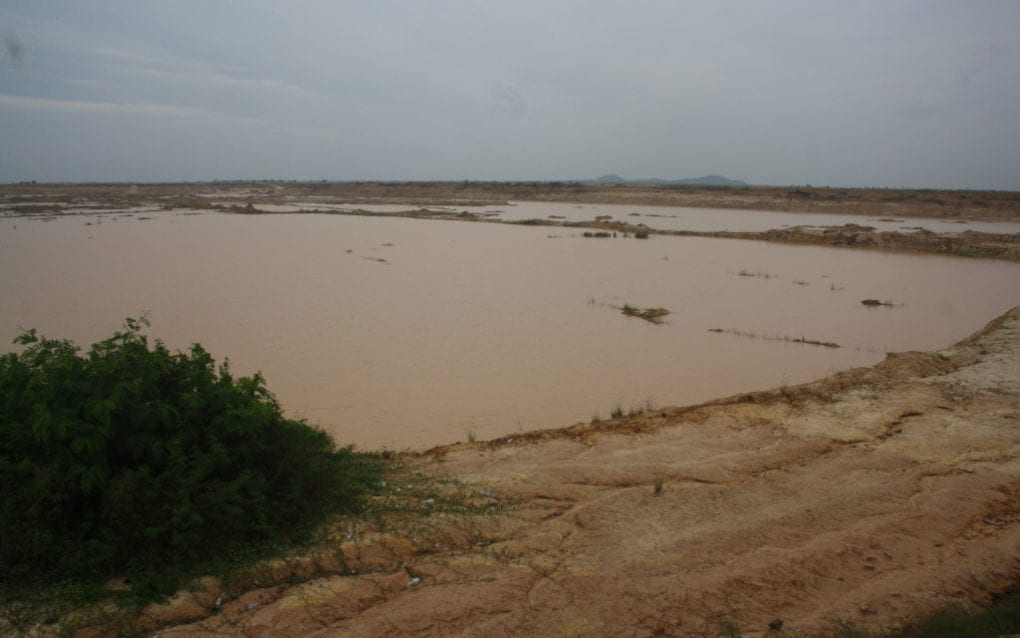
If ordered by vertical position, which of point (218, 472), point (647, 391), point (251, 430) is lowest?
point (647, 391)

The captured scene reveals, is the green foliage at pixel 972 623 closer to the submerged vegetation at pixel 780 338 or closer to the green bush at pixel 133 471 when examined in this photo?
the green bush at pixel 133 471

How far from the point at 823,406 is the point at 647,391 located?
2.23 m

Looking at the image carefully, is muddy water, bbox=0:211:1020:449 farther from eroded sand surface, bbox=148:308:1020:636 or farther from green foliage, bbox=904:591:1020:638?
green foliage, bbox=904:591:1020:638

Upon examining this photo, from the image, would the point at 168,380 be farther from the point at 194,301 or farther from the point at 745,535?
the point at 194,301

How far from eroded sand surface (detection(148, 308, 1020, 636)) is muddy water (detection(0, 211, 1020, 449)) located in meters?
1.91

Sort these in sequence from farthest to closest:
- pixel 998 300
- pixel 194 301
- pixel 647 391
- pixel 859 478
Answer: pixel 998 300
pixel 194 301
pixel 647 391
pixel 859 478

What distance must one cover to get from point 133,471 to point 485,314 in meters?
9.04

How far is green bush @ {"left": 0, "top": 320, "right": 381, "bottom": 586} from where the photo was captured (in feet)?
11.2

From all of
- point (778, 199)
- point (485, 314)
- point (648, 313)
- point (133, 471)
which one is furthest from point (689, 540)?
point (778, 199)

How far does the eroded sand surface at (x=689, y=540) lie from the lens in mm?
3344

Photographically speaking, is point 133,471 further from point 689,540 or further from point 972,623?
point 972,623

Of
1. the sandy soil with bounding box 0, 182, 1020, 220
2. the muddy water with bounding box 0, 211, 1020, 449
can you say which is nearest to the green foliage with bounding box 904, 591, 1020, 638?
the muddy water with bounding box 0, 211, 1020, 449

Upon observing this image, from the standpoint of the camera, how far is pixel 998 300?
577 inches

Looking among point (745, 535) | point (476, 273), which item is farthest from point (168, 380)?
point (476, 273)
